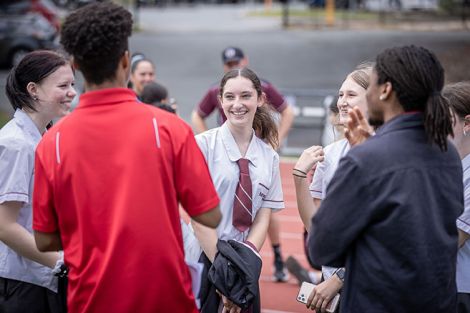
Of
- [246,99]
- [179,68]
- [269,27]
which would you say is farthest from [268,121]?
[269,27]

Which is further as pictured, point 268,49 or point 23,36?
point 268,49

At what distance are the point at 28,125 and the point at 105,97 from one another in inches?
37.0

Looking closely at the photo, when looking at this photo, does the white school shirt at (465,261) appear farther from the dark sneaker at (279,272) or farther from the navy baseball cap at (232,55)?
the navy baseball cap at (232,55)

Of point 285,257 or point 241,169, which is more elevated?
point 241,169

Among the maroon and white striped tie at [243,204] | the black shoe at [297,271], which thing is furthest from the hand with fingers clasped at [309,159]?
the black shoe at [297,271]

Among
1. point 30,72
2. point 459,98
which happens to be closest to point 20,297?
point 30,72

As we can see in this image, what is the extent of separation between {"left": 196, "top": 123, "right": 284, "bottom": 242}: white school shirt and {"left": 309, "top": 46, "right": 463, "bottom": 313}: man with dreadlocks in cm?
104

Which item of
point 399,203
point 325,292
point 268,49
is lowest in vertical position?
point 268,49

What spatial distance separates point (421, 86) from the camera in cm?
263

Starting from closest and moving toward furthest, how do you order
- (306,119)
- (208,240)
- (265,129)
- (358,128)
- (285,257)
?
(358,128)
(208,240)
(265,129)
(285,257)
(306,119)

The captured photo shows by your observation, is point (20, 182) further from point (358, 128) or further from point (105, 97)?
A: point (358, 128)

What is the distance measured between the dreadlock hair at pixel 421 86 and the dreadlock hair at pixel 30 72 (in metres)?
1.58

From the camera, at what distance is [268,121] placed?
4.11m

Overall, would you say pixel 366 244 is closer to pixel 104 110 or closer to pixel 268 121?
pixel 104 110
